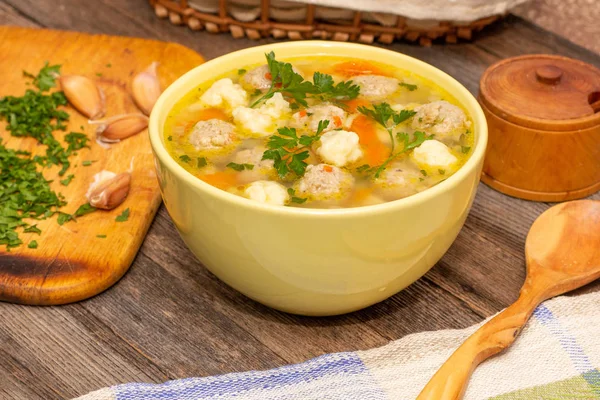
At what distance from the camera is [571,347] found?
4.39 ft

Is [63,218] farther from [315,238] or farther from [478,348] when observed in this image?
[478,348]

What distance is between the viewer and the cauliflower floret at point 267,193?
47.9 inches

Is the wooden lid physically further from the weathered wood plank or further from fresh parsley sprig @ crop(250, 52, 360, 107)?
the weathered wood plank

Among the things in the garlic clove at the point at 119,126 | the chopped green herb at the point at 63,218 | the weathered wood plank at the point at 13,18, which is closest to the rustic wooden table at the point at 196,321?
the chopped green herb at the point at 63,218

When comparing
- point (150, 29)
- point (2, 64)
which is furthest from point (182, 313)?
point (150, 29)

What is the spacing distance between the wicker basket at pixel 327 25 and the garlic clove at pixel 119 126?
542 millimetres

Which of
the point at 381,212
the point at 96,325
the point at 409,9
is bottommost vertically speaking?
the point at 96,325

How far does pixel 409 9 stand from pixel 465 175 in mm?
1019

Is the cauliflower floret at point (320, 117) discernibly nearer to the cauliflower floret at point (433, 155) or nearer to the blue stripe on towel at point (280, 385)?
the cauliflower floret at point (433, 155)

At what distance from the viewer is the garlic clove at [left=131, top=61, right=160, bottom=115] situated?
1.91 m

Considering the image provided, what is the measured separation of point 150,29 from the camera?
92.5 inches

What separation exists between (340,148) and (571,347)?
1.75 ft

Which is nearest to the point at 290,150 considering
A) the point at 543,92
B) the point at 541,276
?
the point at 541,276

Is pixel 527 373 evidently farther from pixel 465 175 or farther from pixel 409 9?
pixel 409 9
